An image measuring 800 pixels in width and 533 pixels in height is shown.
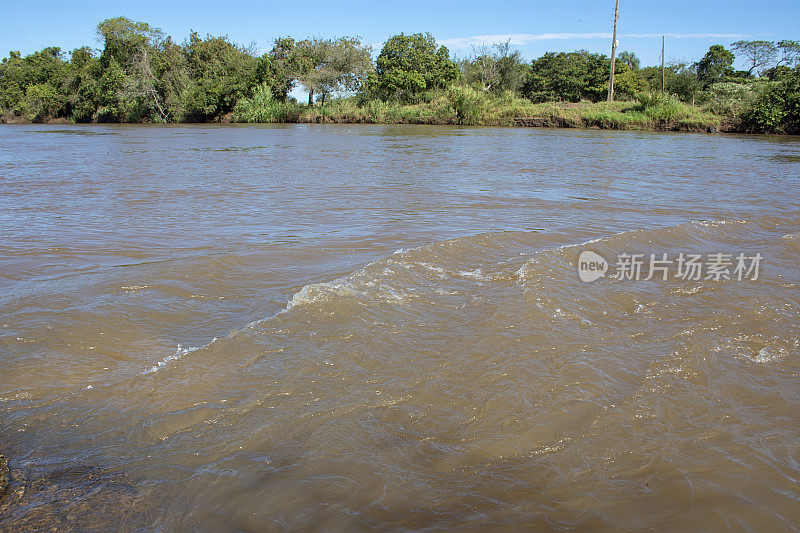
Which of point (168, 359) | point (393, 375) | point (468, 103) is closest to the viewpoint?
point (393, 375)

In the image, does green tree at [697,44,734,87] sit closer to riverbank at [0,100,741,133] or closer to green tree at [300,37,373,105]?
riverbank at [0,100,741,133]

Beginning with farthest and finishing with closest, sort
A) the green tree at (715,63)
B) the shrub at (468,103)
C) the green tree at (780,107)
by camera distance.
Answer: the green tree at (715,63) < the shrub at (468,103) < the green tree at (780,107)

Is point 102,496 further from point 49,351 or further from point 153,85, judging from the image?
point 153,85

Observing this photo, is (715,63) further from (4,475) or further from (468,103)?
(4,475)

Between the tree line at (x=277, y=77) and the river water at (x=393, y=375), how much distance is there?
115ft

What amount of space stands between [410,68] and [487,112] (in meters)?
14.8

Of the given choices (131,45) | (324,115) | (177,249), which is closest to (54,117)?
(131,45)

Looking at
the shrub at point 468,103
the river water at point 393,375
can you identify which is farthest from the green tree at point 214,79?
the river water at point 393,375

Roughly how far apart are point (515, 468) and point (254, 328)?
203 cm

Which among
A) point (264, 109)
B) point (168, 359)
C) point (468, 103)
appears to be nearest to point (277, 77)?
point (264, 109)

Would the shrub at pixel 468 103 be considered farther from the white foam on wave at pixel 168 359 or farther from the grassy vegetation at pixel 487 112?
the white foam on wave at pixel 168 359

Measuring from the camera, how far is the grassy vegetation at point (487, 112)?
32.3 meters

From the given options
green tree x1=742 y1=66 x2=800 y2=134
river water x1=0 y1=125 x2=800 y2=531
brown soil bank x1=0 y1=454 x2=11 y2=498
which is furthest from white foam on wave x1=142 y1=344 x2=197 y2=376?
green tree x1=742 y1=66 x2=800 y2=134

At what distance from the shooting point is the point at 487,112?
37156mm
